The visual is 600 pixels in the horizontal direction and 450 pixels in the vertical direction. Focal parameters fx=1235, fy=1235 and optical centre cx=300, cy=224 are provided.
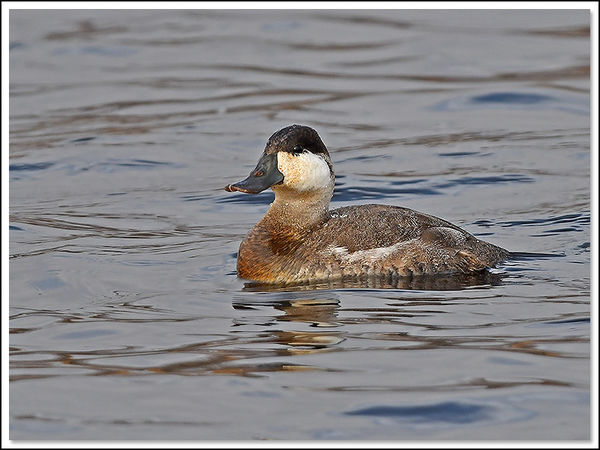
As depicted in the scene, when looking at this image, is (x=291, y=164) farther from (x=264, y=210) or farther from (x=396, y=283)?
(x=264, y=210)

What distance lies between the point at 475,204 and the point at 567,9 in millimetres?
8533

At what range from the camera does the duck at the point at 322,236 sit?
340 inches

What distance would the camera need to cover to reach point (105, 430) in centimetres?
586

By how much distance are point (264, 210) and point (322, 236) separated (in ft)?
9.30

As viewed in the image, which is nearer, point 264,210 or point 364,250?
point 364,250

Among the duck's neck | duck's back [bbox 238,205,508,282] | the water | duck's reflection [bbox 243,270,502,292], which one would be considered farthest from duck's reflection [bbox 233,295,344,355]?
the duck's neck

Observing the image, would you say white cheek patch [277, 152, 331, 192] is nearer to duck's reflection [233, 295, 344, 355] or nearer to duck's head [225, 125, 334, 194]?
duck's head [225, 125, 334, 194]

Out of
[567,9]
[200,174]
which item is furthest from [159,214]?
[567,9]

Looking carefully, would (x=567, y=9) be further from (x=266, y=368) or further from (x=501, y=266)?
(x=266, y=368)

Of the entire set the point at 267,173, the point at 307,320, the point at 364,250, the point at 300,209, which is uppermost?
the point at 267,173

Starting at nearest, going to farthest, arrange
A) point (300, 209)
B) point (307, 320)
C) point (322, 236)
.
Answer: point (307, 320) < point (322, 236) < point (300, 209)

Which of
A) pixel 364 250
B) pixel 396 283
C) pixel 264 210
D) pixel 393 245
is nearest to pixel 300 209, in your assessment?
pixel 364 250

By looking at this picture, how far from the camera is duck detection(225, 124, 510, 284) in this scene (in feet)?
28.3

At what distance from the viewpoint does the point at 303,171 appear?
8828 millimetres
